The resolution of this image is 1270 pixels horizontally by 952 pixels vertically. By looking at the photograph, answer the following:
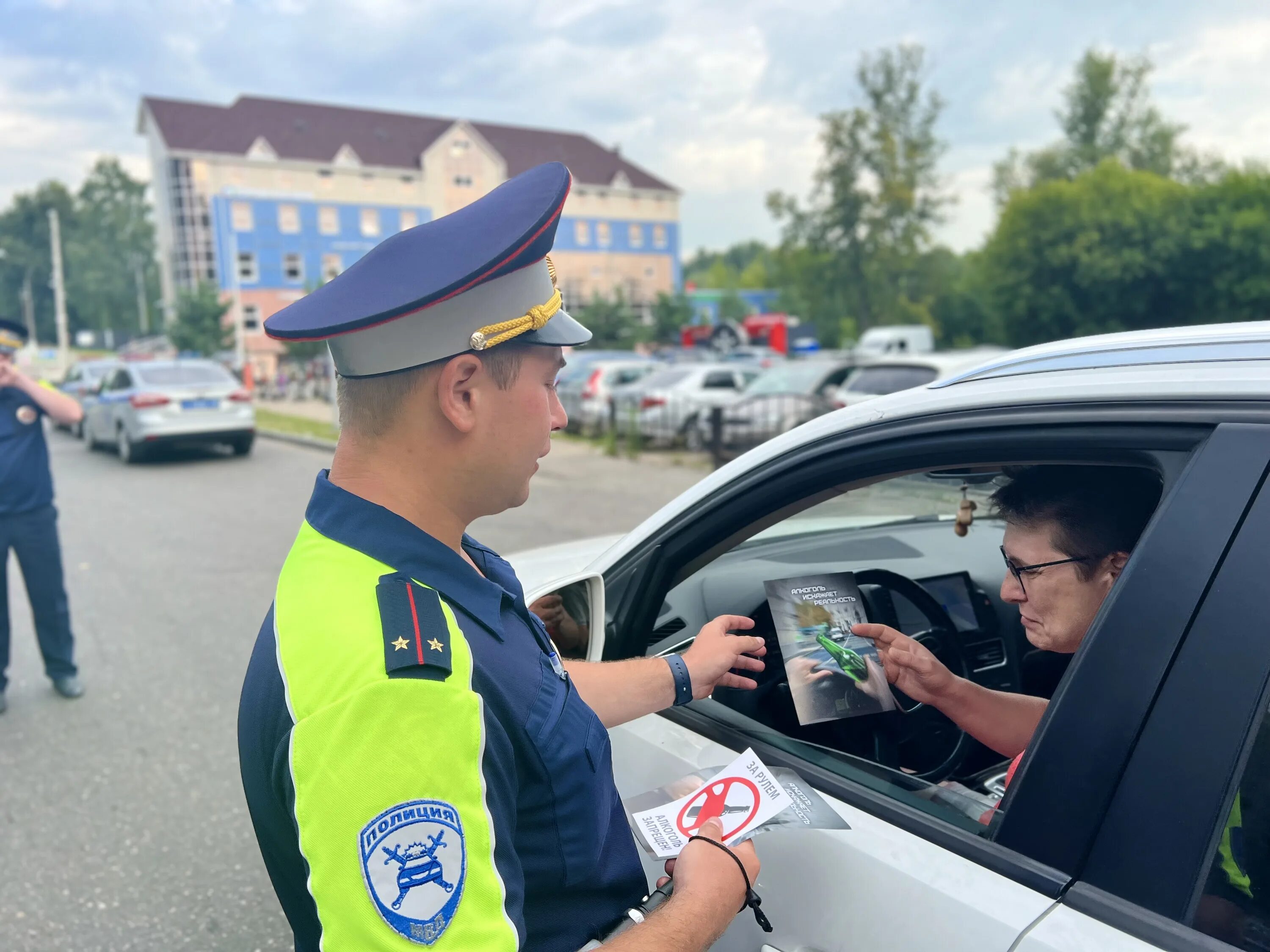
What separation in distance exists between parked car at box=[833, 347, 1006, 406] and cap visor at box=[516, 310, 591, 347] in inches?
388

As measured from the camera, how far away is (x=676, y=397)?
15.9 metres

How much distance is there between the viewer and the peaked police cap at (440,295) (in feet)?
3.78

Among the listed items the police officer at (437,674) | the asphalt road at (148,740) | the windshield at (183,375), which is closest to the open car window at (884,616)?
the police officer at (437,674)

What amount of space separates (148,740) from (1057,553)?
14.3 feet

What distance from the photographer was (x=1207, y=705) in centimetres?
108

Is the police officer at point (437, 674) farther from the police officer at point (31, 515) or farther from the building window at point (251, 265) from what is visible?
the building window at point (251, 265)

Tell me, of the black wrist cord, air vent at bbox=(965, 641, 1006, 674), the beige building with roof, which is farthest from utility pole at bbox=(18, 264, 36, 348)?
the black wrist cord

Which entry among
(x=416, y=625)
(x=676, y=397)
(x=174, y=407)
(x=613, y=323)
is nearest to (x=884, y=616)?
(x=416, y=625)

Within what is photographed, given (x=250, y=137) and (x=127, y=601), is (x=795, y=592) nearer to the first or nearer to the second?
(x=127, y=601)

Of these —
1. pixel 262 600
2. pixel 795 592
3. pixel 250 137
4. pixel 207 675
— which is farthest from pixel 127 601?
pixel 250 137

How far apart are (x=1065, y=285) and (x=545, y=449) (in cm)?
3394

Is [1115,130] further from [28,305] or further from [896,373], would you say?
[28,305]

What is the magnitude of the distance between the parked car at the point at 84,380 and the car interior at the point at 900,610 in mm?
18008

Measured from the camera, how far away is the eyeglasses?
5.17 feet
